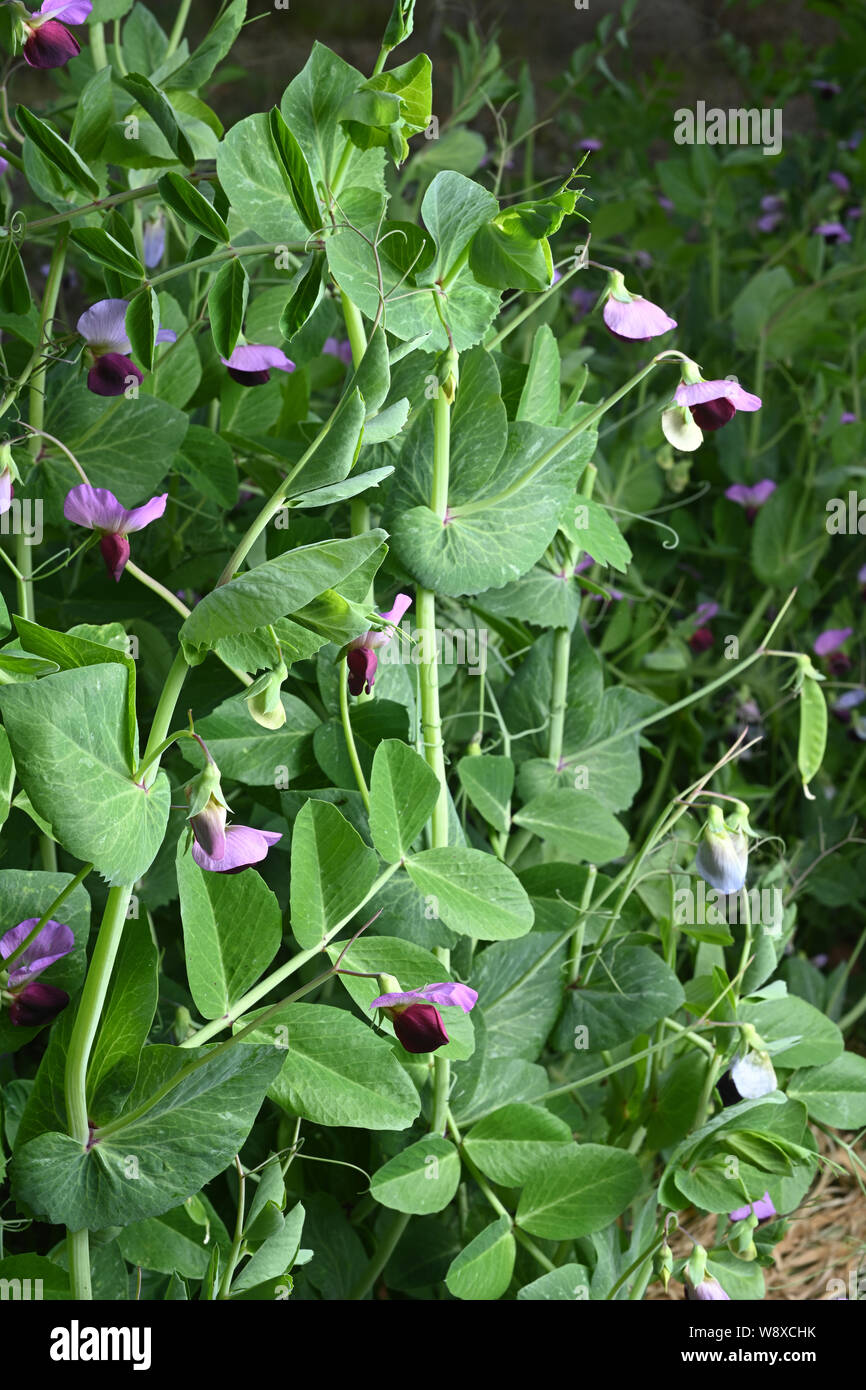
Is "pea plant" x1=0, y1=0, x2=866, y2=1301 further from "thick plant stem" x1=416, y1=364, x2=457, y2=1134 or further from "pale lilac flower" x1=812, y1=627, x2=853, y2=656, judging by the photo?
"pale lilac flower" x1=812, y1=627, x2=853, y2=656

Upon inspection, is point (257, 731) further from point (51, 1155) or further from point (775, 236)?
point (775, 236)

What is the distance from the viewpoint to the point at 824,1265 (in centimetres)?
82

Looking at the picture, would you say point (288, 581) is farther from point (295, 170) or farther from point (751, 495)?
point (751, 495)

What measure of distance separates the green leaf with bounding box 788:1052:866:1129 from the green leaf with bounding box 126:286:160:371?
48cm

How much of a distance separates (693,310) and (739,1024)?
2.93 ft

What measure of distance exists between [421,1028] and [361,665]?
0.14 metres

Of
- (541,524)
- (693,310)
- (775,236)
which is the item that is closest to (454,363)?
(541,524)

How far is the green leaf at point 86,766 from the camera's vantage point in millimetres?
342

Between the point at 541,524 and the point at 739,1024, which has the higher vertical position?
the point at 541,524

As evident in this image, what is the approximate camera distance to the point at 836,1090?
0.63 m

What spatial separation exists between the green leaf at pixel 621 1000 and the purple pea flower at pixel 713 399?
272 mm

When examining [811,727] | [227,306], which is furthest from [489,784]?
[227,306]

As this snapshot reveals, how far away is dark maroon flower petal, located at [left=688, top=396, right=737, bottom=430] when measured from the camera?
0.47m

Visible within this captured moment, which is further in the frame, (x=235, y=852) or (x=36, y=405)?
(x=36, y=405)
